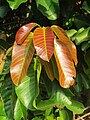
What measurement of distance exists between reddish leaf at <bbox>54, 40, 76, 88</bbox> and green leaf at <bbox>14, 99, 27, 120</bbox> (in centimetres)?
27

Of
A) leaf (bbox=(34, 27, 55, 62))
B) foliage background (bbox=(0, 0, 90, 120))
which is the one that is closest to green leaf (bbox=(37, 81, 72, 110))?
foliage background (bbox=(0, 0, 90, 120))

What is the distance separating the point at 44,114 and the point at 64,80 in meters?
0.42

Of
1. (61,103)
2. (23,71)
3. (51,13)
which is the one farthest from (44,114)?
(51,13)

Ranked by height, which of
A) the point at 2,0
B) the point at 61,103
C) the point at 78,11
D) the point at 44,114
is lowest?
the point at 44,114

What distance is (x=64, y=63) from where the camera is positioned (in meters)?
1.21

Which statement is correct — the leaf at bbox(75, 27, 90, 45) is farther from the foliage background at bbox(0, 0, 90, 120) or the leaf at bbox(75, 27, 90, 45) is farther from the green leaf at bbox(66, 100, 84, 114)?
the green leaf at bbox(66, 100, 84, 114)

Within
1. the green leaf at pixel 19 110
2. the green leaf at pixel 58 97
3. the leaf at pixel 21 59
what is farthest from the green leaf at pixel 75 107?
the leaf at pixel 21 59

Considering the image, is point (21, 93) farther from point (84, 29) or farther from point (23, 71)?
point (84, 29)

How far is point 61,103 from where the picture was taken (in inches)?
55.5

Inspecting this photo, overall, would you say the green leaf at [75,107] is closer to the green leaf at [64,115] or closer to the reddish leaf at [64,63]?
the green leaf at [64,115]

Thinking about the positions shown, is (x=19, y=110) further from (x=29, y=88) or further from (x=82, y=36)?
(x=82, y=36)

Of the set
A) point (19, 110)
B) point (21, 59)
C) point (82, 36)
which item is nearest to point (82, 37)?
point (82, 36)

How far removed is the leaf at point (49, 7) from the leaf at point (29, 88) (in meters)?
0.23

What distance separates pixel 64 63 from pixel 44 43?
109 millimetres
